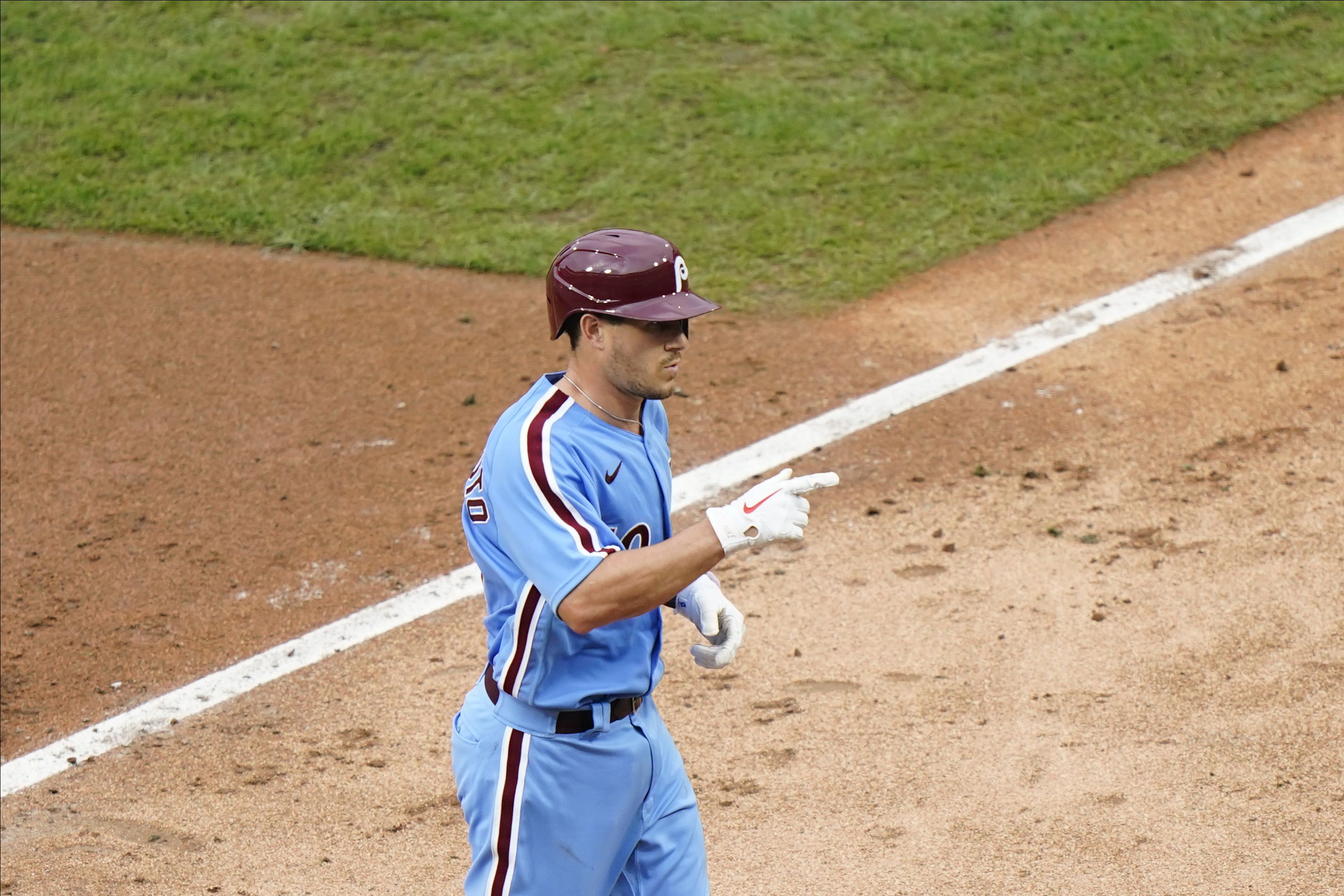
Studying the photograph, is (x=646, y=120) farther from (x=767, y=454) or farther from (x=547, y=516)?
(x=547, y=516)

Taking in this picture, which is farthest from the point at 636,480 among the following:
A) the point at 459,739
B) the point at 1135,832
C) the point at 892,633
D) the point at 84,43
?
the point at 84,43

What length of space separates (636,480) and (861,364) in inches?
177

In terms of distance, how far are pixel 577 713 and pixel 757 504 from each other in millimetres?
653

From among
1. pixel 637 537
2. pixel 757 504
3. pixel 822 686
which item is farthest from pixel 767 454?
pixel 757 504

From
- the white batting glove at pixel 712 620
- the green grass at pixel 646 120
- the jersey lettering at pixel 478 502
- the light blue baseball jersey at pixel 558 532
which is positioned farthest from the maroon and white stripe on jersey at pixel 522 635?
the green grass at pixel 646 120

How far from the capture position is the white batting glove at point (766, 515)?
115 inches

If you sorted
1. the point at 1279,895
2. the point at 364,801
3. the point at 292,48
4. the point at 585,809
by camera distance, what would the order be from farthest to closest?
the point at 292,48
the point at 364,801
the point at 1279,895
the point at 585,809

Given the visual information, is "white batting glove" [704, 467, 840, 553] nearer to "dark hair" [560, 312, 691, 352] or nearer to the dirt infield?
"dark hair" [560, 312, 691, 352]

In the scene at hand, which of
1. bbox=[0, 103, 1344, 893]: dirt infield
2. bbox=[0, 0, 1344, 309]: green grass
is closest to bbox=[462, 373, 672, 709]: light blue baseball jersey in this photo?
bbox=[0, 103, 1344, 893]: dirt infield

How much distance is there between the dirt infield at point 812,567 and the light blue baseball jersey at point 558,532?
1.47 m

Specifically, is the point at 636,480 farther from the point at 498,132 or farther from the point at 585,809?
the point at 498,132

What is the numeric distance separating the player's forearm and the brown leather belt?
363 mm

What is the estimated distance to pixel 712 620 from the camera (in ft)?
11.1

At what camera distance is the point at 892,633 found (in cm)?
544
